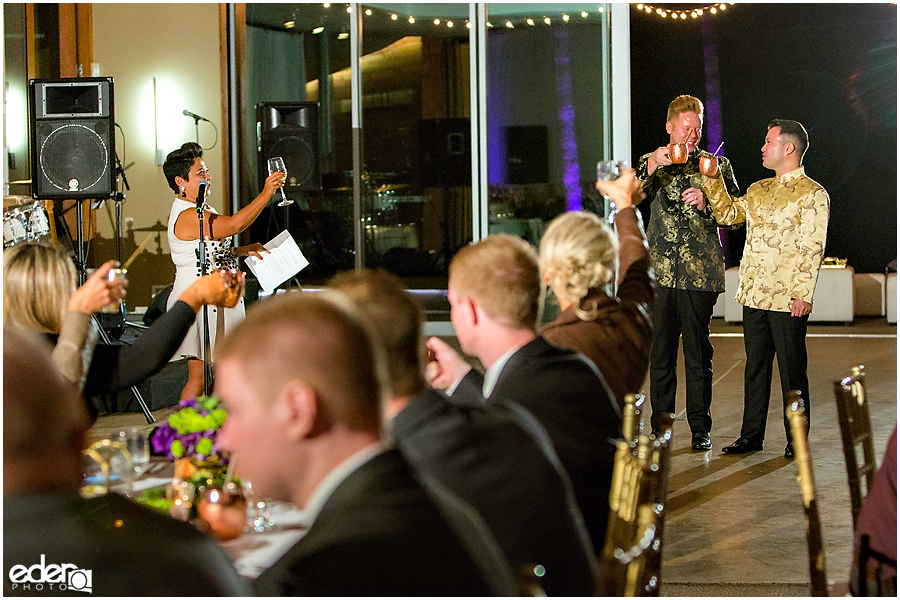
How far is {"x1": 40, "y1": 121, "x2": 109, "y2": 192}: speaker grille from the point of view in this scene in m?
5.48

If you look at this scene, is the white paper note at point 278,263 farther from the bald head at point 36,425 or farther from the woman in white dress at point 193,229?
the bald head at point 36,425

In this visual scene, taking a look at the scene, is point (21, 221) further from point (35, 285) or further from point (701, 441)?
point (701, 441)

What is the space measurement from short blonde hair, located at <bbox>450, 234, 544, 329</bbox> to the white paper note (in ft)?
10.8

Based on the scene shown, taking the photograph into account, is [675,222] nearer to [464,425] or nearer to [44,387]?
[464,425]

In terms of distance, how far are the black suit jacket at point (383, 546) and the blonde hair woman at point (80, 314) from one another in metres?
1.43

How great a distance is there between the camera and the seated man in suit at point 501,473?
144cm

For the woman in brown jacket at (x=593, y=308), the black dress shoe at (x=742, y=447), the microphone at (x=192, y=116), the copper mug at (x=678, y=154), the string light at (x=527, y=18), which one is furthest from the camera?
the microphone at (x=192, y=116)

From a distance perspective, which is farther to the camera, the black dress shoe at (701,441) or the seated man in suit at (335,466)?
the black dress shoe at (701,441)

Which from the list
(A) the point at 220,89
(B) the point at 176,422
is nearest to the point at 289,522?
(B) the point at 176,422

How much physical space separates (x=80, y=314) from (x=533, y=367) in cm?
114

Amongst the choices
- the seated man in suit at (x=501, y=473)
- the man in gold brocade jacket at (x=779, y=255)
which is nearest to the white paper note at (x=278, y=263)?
the man in gold brocade jacket at (x=779, y=255)

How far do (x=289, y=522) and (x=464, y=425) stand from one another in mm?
527

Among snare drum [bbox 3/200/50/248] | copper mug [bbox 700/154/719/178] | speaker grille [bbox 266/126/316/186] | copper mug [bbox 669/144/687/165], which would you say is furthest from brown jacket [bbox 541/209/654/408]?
speaker grille [bbox 266/126/316/186]

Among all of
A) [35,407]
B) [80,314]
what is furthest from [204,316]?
[35,407]
